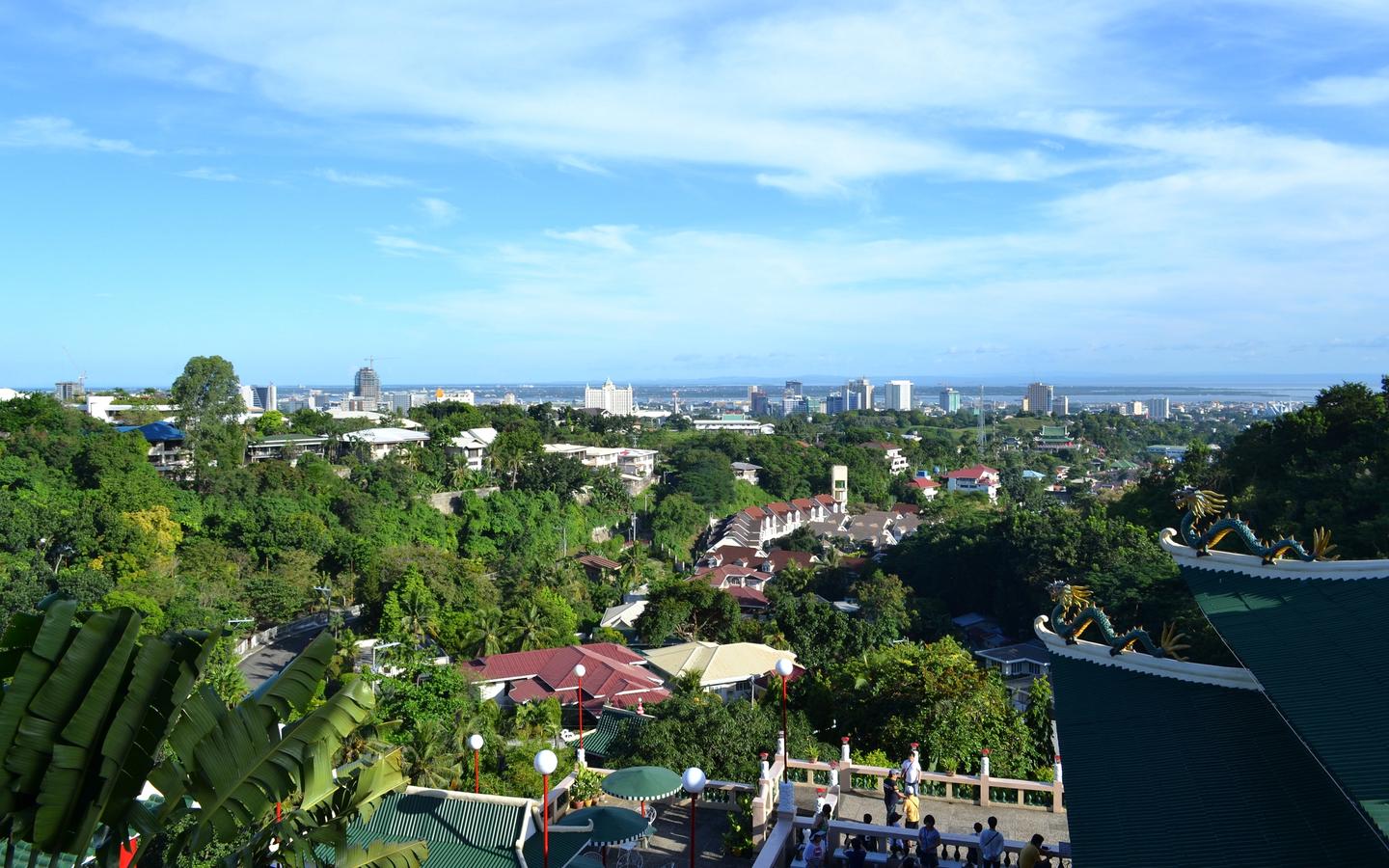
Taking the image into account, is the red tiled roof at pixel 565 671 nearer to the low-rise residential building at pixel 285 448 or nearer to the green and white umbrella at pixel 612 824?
the green and white umbrella at pixel 612 824

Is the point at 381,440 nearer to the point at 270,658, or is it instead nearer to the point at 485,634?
the point at 270,658

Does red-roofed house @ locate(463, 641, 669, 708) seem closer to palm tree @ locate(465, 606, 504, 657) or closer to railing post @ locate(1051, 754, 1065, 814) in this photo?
palm tree @ locate(465, 606, 504, 657)

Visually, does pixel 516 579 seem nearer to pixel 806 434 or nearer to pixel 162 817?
pixel 162 817

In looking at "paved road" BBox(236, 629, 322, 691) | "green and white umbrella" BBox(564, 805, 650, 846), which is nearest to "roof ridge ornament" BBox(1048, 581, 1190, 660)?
"green and white umbrella" BBox(564, 805, 650, 846)

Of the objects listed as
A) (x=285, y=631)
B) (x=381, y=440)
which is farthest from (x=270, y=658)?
(x=381, y=440)

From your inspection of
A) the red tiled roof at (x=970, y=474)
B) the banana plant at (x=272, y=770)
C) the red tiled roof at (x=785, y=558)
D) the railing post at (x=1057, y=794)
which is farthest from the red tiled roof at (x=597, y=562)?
the red tiled roof at (x=970, y=474)

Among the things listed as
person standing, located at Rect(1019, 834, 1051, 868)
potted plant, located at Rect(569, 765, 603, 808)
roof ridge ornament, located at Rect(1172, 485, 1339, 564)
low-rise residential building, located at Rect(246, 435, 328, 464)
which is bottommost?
potted plant, located at Rect(569, 765, 603, 808)

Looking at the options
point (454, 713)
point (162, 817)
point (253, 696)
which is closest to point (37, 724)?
point (162, 817)
